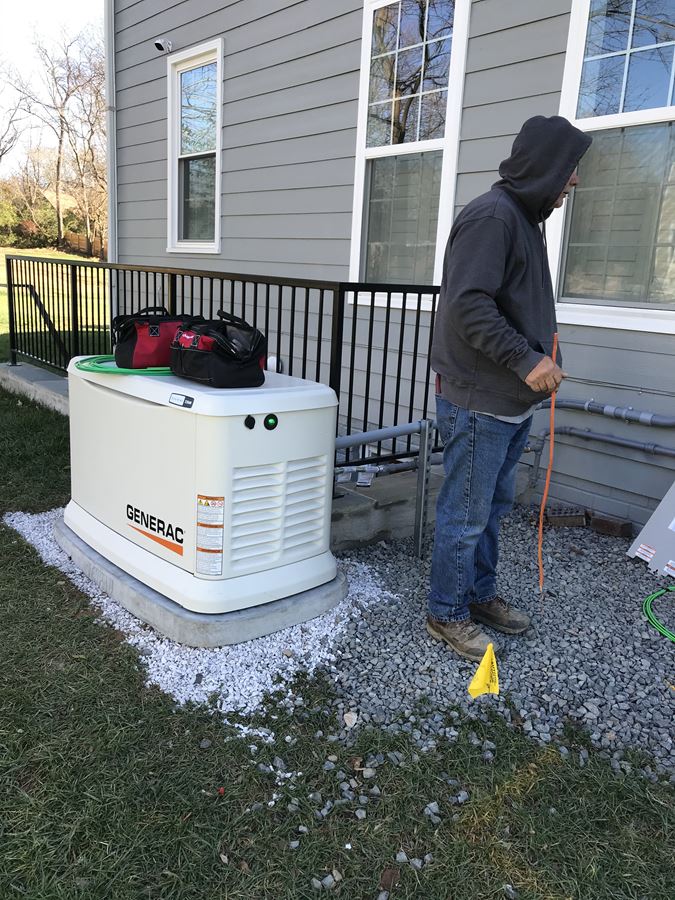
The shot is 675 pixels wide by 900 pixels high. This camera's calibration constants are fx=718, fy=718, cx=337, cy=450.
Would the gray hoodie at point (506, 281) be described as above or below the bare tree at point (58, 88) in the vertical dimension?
below

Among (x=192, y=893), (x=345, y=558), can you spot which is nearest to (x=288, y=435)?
(x=345, y=558)

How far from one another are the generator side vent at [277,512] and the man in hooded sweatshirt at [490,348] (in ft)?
1.63

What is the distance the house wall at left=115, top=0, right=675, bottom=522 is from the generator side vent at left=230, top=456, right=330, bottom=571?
1.14 metres

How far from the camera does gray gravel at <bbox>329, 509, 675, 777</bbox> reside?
7.11ft

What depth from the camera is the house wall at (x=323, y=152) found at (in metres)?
3.59

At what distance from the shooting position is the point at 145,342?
2709 mm

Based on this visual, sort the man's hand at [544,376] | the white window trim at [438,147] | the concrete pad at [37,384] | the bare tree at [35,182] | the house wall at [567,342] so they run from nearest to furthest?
the man's hand at [544,376], the house wall at [567,342], the white window trim at [438,147], the concrete pad at [37,384], the bare tree at [35,182]

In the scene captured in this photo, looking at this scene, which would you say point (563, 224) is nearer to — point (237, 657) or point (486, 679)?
point (486, 679)

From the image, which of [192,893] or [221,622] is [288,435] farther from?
[192,893]

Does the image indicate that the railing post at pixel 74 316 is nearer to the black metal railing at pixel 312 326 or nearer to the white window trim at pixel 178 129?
the black metal railing at pixel 312 326

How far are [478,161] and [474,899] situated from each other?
11.9 ft

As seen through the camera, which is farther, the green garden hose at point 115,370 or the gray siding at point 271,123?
the gray siding at point 271,123

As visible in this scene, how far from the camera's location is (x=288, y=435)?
8.24ft

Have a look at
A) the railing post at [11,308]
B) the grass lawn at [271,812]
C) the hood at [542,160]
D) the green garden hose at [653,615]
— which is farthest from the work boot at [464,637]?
the railing post at [11,308]
